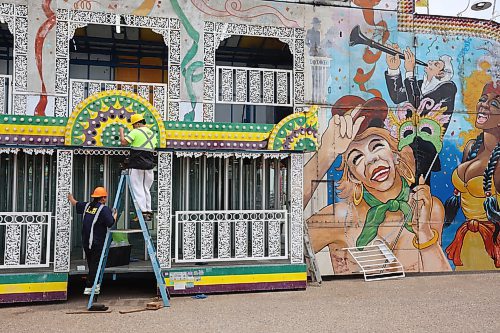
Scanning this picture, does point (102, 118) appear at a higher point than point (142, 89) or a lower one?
lower

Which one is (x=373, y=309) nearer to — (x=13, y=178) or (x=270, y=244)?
(x=270, y=244)

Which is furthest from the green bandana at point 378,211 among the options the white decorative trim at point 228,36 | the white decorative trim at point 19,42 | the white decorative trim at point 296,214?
the white decorative trim at point 19,42

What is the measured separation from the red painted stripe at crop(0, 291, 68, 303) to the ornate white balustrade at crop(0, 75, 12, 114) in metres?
3.49

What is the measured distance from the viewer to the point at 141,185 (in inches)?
305

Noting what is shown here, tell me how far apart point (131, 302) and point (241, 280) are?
6.16 feet

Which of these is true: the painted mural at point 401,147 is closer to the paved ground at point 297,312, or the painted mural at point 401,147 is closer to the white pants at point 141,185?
the paved ground at point 297,312

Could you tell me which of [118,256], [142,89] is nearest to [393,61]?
[142,89]

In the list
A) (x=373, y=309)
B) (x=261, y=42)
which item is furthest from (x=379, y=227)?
(x=261, y=42)

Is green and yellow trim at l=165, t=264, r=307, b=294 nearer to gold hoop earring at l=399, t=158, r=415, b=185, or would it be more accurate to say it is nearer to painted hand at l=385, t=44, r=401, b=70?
gold hoop earring at l=399, t=158, r=415, b=185

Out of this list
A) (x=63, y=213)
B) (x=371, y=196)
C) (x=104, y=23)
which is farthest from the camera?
(x=371, y=196)

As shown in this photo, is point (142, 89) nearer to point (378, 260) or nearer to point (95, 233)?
point (95, 233)

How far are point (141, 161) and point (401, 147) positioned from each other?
5.99 meters

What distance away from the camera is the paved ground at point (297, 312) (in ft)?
21.5

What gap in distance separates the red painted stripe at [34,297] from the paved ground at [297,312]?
109 mm
